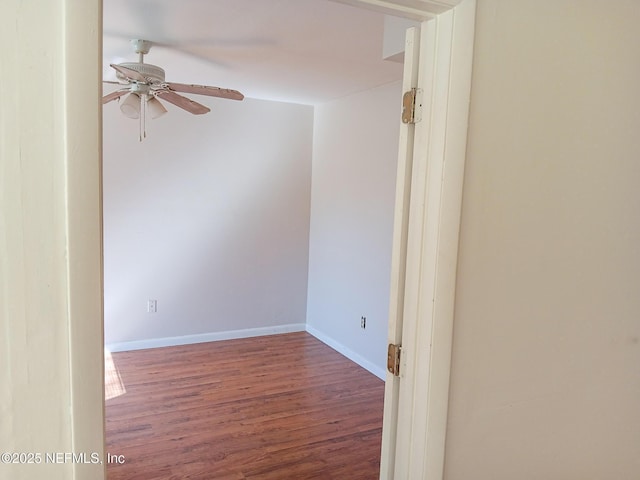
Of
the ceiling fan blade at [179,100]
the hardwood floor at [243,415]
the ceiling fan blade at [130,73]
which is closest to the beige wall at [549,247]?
the hardwood floor at [243,415]

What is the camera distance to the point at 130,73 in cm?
251

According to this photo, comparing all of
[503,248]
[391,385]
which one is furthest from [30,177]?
[503,248]

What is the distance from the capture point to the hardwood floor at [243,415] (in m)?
2.63

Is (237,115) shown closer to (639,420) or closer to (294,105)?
(294,105)

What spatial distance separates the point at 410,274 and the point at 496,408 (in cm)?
49

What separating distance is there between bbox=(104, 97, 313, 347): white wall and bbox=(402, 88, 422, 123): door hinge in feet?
11.5

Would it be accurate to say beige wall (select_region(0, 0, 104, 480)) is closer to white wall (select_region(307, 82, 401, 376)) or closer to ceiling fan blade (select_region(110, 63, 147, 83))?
ceiling fan blade (select_region(110, 63, 147, 83))

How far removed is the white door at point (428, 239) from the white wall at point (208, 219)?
350cm

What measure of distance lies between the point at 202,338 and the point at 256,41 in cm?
299

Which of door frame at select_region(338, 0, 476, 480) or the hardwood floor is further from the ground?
door frame at select_region(338, 0, 476, 480)


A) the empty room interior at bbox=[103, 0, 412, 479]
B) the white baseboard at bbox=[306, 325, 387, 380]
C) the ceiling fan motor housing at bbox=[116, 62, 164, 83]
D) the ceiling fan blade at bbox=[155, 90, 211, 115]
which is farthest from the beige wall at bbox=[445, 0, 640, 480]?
the white baseboard at bbox=[306, 325, 387, 380]

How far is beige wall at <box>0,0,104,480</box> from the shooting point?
839 millimetres

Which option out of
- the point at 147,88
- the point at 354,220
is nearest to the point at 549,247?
the point at 147,88

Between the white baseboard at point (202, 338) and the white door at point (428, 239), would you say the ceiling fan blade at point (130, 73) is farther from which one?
the white baseboard at point (202, 338)
